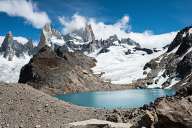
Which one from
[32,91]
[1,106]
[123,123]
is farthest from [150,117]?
[32,91]

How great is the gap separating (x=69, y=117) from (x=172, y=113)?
16504mm

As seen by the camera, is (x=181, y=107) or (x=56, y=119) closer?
(x=181, y=107)

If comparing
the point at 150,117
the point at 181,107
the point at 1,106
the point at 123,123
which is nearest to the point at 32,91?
the point at 1,106

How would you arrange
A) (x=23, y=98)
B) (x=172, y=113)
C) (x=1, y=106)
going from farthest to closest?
1. (x=23, y=98)
2. (x=1, y=106)
3. (x=172, y=113)

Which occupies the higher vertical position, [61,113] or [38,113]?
[61,113]

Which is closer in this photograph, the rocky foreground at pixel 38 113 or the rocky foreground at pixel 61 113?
the rocky foreground at pixel 61 113

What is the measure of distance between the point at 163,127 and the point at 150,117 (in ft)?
7.80

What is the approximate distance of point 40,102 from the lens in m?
44.2

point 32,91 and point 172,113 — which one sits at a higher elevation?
point 32,91

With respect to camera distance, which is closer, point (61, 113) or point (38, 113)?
point (38, 113)

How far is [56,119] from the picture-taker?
4009 cm

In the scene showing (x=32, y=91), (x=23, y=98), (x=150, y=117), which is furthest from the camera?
(x=32, y=91)

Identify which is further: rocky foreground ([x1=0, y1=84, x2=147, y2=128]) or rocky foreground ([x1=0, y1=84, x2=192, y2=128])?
rocky foreground ([x1=0, y1=84, x2=147, y2=128])

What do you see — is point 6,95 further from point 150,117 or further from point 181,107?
point 181,107
